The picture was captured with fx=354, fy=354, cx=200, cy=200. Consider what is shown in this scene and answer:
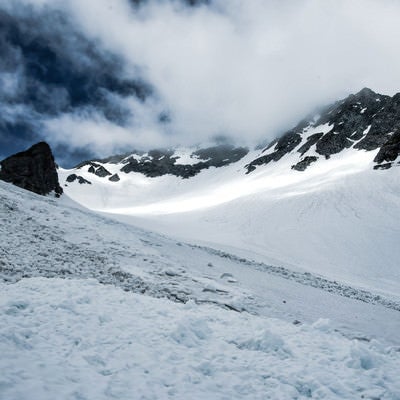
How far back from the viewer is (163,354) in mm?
6730

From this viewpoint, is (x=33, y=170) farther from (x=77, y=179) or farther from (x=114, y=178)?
(x=114, y=178)

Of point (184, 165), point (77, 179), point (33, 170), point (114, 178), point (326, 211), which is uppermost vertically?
point (184, 165)

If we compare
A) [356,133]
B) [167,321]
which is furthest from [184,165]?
[167,321]

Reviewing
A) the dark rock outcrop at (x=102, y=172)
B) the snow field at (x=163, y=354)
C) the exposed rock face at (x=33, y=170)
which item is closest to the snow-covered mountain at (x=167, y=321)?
the snow field at (x=163, y=354)

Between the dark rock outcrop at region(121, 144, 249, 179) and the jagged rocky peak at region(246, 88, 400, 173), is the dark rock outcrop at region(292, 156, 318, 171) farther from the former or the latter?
the dark rock outcrop at region(121, 144, 249, 179)

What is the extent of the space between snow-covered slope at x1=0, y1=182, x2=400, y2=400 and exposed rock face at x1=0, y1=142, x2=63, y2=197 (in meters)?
43.5

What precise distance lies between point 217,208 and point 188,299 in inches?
1621

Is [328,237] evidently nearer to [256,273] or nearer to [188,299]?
[256,273]

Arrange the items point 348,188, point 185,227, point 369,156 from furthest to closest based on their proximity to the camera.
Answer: point 369,156
point 348,188
point 185,227

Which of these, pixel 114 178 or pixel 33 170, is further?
pixel 114 178

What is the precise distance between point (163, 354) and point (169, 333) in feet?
2.97

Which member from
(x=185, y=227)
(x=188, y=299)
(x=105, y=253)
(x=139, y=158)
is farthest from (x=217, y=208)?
(x=139, y=158)

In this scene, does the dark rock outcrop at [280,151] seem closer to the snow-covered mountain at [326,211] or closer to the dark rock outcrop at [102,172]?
the snow-covered mountain at [326,211]

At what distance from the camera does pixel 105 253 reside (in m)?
14.1
